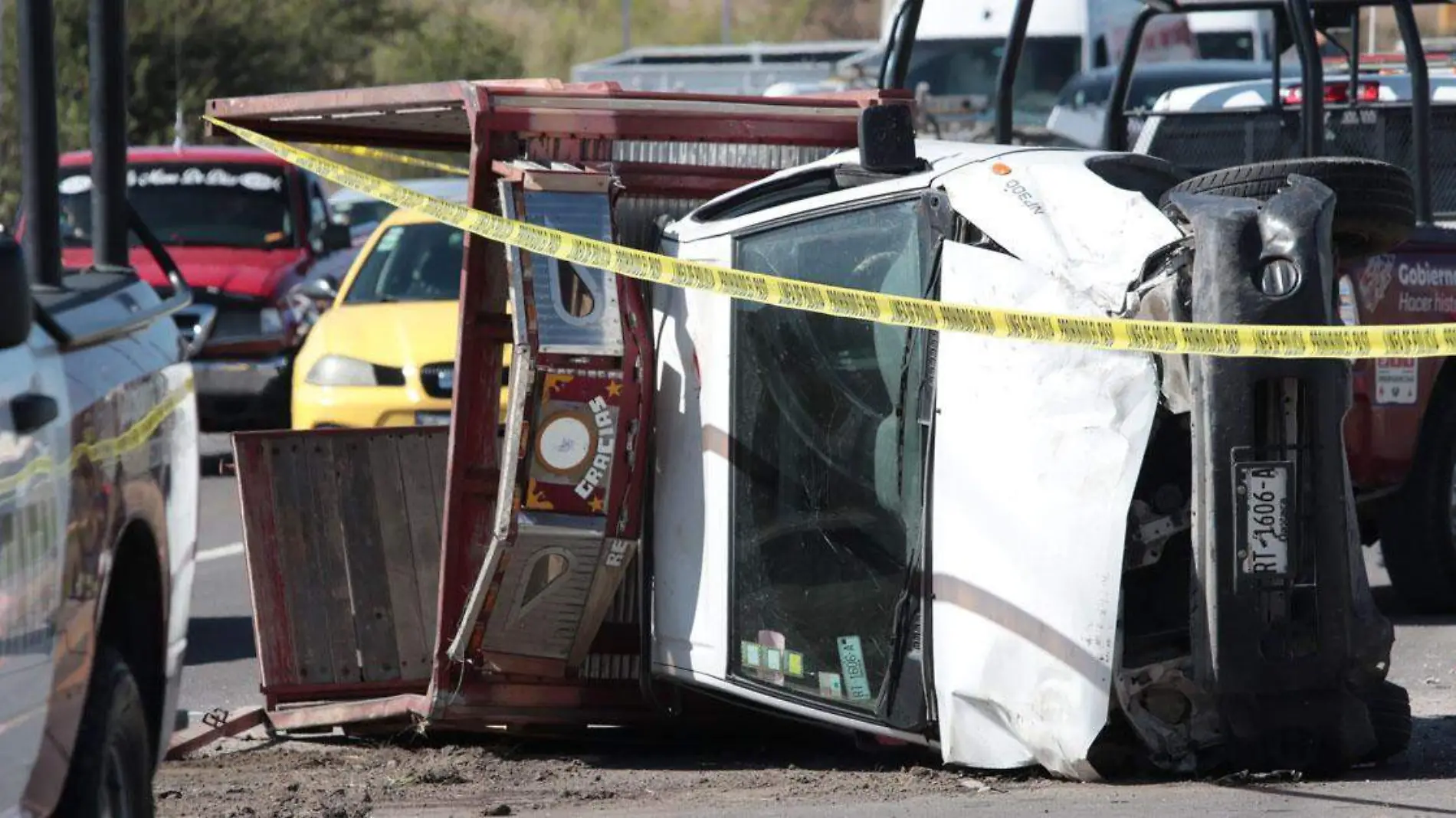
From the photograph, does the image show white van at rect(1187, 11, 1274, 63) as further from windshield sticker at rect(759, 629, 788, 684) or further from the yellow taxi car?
windshield sticker at rect(759, 629, 788, 684)

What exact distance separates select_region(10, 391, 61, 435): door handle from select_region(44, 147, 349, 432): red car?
9911mm

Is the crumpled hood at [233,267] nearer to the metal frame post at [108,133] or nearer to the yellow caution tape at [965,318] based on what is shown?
the yellow caution tape at [965,318]

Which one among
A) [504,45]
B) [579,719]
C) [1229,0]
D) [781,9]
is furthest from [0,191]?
[781,9]

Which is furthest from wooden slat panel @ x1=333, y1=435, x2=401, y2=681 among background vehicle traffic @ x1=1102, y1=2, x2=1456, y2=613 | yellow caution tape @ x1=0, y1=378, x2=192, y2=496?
background vehicle traffic @ x1=1102, y1=2, x2=1456, y2=613

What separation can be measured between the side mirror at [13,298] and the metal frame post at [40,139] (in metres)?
1.19

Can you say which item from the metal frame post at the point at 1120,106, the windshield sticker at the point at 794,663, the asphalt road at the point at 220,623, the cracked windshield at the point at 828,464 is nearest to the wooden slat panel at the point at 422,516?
the asphalt road at the point at 220,623

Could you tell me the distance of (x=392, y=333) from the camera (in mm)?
11734

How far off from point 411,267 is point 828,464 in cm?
708

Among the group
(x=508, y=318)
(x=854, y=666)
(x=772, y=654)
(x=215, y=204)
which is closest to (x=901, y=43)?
(x=508, y=318)

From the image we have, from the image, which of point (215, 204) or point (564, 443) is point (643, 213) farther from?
point (215, 204)

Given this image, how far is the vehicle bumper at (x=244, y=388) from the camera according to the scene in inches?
579

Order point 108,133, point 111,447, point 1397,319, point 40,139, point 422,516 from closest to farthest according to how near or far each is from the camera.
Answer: point 111,447 < point 40,139 < point 108,133 < point 422,516 < point 1397,319

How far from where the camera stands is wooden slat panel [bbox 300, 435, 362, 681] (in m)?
7.30

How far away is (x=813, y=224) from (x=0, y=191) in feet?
73.2
